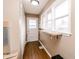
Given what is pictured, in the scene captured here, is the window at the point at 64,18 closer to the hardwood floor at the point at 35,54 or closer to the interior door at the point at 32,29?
the hardwood floor at the point at 35,54

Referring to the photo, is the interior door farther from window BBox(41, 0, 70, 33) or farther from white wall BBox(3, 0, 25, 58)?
white wall BBox(3, 0, 25, 58)

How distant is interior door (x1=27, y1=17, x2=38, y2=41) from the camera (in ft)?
22.0

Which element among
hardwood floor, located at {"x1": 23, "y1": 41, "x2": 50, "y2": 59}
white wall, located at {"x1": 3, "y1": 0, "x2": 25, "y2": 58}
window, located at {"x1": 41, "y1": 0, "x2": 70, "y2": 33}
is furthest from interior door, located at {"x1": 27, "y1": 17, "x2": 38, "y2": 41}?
white wall, located at {"x1": 3, "y1": 0, "x2": 25, "y2": 58}

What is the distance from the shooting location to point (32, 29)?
686 centimetres

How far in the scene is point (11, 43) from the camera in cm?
146

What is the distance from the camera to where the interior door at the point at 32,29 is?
6.71m

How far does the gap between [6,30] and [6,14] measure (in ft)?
1.11

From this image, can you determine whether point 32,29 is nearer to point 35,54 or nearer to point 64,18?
point 35,54

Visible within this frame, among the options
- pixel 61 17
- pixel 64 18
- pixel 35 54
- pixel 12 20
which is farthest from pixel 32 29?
pixel 12 20

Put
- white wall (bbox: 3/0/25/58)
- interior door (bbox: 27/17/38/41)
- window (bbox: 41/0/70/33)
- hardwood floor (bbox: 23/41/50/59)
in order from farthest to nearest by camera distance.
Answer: interior door (bbox: 27/17/38/41), hardwood floor (bbox: 23/41/50/59), window (bbox: 41/0/70/33), white wall (bbox: 3/0/25/58)

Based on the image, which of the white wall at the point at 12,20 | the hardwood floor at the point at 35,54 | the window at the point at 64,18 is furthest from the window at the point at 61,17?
the hardwood floor at the point at 35,54

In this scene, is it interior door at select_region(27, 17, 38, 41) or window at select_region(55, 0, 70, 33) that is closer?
window at select_region(55, 0, 70, 33)

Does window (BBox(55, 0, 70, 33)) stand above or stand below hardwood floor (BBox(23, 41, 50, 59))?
above
